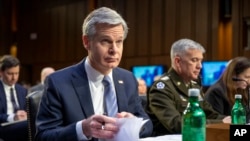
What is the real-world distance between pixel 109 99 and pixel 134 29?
26.7 feet

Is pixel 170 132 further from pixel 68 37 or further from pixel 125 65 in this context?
pixel 68 37

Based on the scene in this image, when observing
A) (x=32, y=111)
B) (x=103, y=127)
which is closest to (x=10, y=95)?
(x=32, y=111)

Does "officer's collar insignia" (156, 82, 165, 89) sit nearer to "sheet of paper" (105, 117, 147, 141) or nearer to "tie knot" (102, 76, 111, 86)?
"tie knot" (102, 76, 111, 86)

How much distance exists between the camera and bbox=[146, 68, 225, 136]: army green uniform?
2.71m

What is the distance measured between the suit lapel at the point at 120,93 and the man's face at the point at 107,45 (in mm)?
133

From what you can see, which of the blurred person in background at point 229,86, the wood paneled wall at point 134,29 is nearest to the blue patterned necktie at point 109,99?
the blurred person in background at point 229,86

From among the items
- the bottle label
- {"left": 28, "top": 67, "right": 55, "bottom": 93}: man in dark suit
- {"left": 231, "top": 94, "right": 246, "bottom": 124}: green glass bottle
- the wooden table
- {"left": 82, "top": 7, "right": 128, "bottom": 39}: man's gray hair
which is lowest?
{"left": 28, "top": 67, "right": 55, "bottom": 93}: man in dark suit

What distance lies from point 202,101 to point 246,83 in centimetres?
39

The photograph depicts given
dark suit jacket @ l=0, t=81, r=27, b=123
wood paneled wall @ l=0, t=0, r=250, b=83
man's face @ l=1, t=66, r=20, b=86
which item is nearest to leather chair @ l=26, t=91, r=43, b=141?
dark suit jacket @ l=0, t=81, r=27, b=123

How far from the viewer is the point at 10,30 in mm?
13953

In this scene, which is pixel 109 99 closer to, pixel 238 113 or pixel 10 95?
pixel 238 113

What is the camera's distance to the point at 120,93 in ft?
6.70

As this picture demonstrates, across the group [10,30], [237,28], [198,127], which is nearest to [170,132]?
[198,127]

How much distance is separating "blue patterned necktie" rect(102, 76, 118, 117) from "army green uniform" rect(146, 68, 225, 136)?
0.74 m
